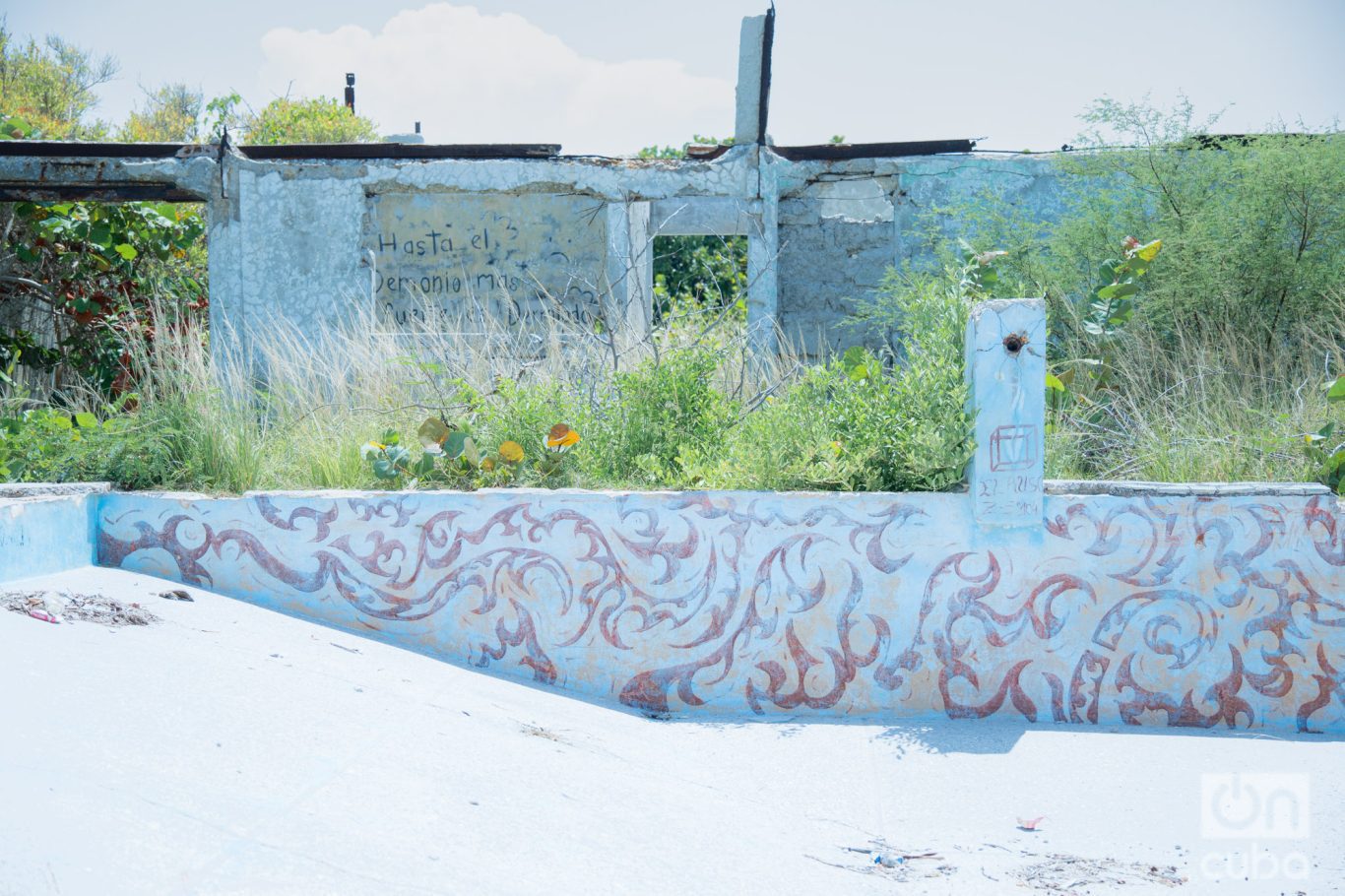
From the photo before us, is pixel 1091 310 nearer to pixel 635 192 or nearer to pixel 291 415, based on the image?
pixel 635 192

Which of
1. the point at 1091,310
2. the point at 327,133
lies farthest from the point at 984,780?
the point at 327,133

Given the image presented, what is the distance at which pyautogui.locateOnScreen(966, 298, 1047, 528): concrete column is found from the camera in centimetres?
436

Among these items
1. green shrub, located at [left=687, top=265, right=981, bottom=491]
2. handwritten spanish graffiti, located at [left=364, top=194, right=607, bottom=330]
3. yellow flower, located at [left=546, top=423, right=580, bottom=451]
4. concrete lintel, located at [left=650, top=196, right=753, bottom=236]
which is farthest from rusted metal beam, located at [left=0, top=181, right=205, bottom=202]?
green shrub, located at [left=687, top=265, right=981, bottom=491]

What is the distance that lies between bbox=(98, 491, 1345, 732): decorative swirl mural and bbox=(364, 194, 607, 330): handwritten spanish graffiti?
4.20 meters

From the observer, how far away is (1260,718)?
4348mm

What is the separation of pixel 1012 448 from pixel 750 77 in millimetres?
5074

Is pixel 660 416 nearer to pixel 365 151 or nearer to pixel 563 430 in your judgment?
pixel 563 430

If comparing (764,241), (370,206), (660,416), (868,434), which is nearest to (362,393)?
(660,416)

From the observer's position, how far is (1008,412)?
14.4 ft

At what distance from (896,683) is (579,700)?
4.31 feet

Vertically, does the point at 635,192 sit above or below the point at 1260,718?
above

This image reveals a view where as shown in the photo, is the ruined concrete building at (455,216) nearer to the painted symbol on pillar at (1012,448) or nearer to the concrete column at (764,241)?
the concrete column at (764,241)

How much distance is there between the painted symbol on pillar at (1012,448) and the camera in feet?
14.3

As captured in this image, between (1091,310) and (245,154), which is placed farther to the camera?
(245,154)
